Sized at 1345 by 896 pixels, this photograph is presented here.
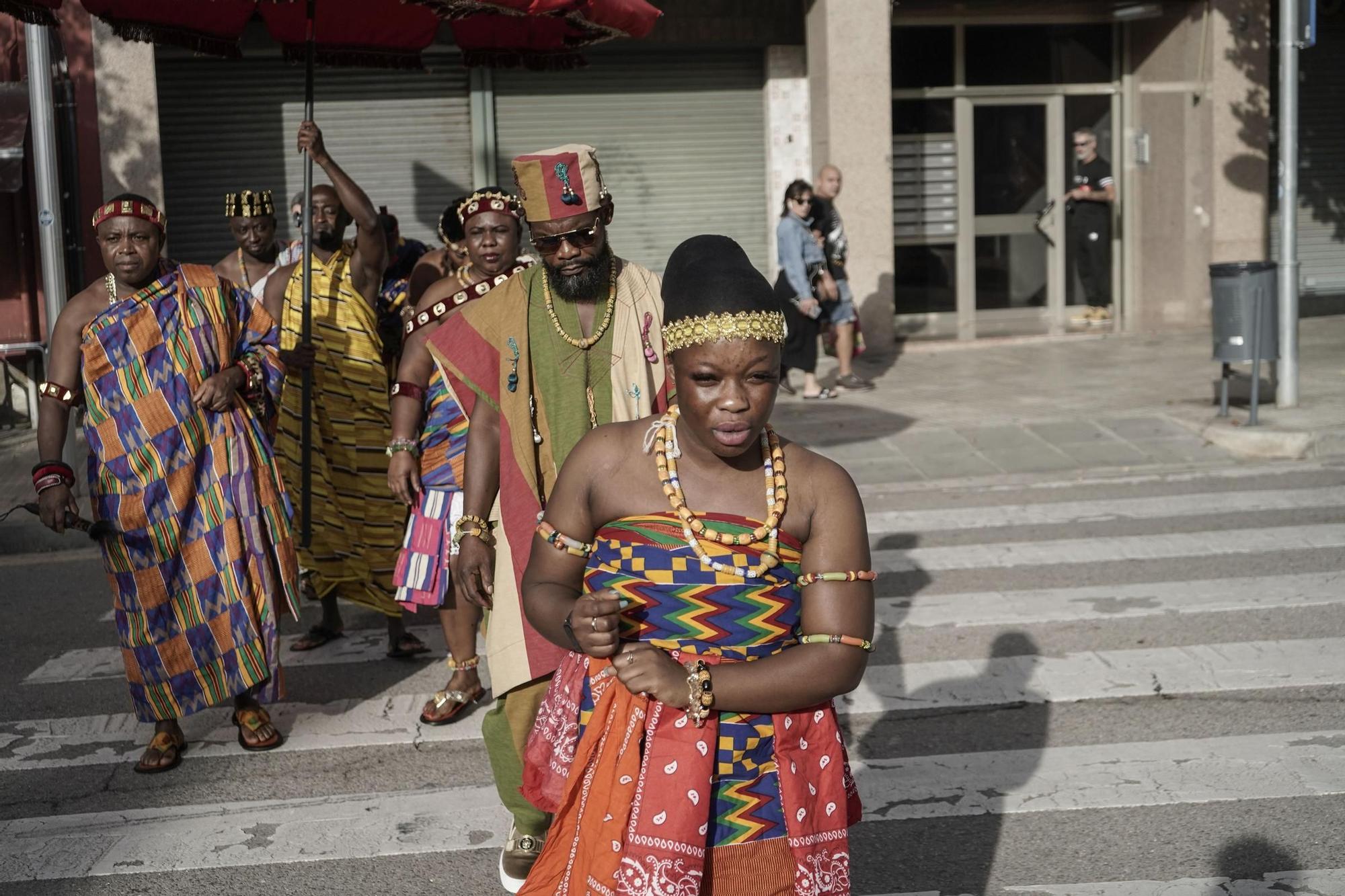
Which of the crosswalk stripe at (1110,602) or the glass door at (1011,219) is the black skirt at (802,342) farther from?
the crosswalk stripe at (1110,602)

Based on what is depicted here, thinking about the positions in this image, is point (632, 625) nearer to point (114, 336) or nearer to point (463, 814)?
point (463, 814)

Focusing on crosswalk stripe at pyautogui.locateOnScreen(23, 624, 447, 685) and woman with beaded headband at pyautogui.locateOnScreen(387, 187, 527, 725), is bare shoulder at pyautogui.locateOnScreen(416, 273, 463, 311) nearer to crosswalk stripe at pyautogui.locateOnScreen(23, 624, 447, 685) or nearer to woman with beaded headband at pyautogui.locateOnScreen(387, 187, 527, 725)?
woman with beaded headband at pyautogui.locateOnScreen(387, 187, 527, 725)

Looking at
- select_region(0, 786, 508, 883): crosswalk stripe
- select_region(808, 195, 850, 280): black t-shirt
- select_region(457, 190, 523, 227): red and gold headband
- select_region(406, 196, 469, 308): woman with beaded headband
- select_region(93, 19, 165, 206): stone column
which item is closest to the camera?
select_region(0, 786, 508, 883): crosswalk stripe

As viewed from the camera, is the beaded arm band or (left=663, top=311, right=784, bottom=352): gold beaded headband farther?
the beaded arm band

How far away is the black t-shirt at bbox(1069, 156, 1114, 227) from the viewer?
1650cm

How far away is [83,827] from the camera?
16.6ft

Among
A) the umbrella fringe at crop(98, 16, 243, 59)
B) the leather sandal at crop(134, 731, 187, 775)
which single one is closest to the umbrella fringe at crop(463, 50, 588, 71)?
the umbrella fringe at crop(98, 16, 243, 59)

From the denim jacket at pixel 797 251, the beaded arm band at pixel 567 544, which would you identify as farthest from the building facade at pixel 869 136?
the beaded arm band at pixel 567 544

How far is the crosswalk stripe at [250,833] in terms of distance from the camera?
4758 millimetres

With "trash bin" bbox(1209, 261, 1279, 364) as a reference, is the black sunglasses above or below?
above

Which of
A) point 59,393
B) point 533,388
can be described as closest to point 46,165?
point 59,393

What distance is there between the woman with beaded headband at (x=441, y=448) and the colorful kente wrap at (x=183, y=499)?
18.9 inches

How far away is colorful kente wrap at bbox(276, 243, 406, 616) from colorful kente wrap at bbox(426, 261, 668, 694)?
299cm

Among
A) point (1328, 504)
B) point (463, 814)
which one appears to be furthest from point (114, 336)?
point (1328, 504)
